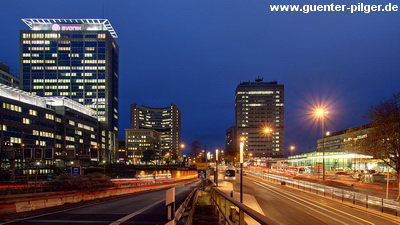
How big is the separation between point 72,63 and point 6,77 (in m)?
32.5

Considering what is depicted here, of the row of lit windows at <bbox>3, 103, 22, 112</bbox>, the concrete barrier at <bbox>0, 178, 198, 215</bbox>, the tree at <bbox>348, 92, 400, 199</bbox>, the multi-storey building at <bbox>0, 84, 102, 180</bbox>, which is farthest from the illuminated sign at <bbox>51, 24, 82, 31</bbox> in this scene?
the tree at <bbox>348, 92, 400, 199</bbox>

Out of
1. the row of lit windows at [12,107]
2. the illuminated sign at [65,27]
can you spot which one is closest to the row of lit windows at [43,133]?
the row of lit windows at [12,107]

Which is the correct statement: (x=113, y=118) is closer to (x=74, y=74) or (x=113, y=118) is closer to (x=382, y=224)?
(x=74, y=74)

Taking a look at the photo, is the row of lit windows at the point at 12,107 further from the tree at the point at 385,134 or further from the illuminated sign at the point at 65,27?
the illuminated sign at the point at 65,27

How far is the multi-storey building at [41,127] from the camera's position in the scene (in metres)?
85.2

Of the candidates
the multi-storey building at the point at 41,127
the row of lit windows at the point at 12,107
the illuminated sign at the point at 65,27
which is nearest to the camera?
the multi-storey building at the point at 41,127

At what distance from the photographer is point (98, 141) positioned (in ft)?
506

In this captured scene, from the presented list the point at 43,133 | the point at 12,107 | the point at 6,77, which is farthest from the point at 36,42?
the point at 12,107

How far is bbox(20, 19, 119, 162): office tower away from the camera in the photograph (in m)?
172

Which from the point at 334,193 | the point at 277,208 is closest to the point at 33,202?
the point at 277,208

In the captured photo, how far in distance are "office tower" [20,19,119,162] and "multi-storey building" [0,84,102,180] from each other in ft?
106

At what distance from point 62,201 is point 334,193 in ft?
83.7

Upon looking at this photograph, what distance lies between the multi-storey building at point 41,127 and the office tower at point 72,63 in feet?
106

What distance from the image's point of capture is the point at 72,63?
575ft
